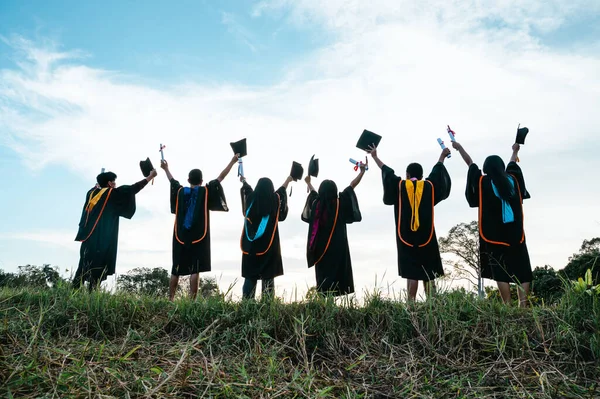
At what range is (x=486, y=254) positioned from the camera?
6555 millimetres

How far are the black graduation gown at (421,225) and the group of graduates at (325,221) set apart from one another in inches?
0.5

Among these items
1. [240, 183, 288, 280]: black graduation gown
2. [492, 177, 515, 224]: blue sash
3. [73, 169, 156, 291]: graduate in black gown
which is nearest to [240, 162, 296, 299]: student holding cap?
[240, 183, 288, 280]: black graduation gown

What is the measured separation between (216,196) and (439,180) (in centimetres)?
312

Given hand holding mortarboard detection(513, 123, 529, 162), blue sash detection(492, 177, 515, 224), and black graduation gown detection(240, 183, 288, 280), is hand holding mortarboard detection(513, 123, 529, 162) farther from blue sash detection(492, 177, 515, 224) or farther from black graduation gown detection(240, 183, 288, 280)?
black graduation gown detection(240, 183, 288, 280)

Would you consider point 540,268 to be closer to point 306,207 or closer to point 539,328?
point 306,207

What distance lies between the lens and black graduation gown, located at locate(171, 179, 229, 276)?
24.5 ft

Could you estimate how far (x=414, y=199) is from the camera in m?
6.93

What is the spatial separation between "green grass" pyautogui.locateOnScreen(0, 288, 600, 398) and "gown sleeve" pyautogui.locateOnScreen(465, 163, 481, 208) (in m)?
2.33

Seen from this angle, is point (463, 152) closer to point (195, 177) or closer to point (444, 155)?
point (444, 155)

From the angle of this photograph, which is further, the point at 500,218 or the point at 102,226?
the point at 102,226

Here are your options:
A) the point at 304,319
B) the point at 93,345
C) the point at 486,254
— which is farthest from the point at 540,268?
the point at 93,345

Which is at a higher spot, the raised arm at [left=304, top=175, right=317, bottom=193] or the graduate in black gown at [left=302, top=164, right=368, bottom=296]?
the raised arm at [left=304, top=175, right=317, bottom=193]

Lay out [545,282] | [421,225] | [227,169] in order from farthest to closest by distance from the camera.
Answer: [545,282]
[227,169]
[421,225]

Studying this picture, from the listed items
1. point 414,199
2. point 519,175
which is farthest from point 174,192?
point 519,175
